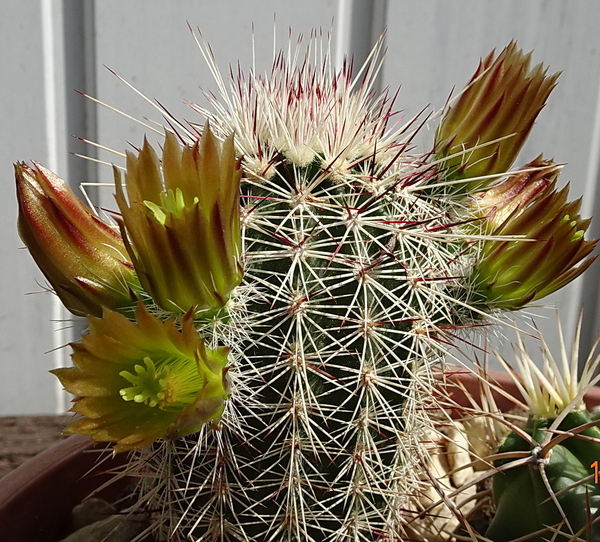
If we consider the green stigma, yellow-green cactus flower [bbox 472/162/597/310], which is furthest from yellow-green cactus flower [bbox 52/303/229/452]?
yellow-green cactus flower [bbox 472/162/597/310]

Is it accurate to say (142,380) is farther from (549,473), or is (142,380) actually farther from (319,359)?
(549,473)

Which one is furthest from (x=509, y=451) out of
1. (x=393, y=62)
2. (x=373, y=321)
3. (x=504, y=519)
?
(x=393, y=62)

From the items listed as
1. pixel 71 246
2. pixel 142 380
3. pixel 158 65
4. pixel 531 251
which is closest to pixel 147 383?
pixel 142 380

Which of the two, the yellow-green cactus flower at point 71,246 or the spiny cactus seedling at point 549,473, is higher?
the yellow-green cactus flower at point 71,246

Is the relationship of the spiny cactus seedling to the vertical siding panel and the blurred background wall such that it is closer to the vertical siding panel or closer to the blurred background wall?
the blurred background wall

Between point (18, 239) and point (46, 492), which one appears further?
point (18, 239)

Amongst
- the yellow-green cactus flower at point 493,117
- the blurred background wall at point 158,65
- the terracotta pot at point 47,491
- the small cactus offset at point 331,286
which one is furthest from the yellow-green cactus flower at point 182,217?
the blurred background wall at point 158,65

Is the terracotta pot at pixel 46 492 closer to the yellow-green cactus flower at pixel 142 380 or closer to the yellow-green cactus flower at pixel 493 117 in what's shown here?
the yellow-green cactus flower at pixel 142 380

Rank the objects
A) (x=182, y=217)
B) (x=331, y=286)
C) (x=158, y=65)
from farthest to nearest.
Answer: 1. (x=158, y=65)
2. (x=331, y=286)
3. (x=182, y=217)
